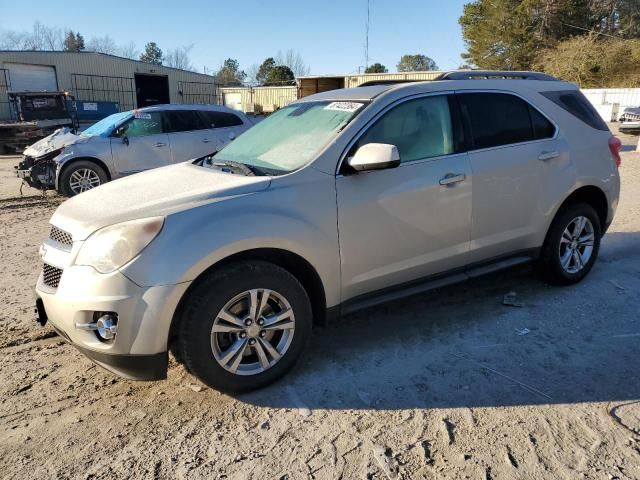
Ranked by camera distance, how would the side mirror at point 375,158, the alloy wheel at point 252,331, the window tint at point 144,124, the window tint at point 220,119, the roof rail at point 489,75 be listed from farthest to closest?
1. the window tint at point 220,119
2. the window tint at point 144,124
3. the roof rail at point 489,75
4. the side mirror at point 375,158
5. the alloy wheel at point 252,331

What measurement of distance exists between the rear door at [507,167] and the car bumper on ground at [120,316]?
2386 millimetres

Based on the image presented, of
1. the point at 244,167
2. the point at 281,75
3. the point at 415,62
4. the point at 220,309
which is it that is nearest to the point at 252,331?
the point at 220,309

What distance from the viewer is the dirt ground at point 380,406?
259cm

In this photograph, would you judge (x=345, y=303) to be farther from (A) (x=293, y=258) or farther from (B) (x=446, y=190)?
(B) (x=446, y=190)

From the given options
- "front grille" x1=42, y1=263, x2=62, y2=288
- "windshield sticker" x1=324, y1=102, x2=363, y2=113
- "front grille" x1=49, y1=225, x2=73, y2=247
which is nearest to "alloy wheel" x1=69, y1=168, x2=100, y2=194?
"front grille" x1=49, y1=225, x2=73, y2=247

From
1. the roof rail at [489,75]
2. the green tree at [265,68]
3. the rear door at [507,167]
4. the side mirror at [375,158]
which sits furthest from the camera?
the green tree at [265,68]

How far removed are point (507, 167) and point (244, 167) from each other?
207 cm

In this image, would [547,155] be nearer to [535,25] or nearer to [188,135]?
[188,135]

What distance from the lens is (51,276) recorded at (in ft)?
10.2

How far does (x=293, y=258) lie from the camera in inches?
127

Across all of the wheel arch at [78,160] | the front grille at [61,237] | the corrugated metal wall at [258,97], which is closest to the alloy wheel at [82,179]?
the wheel arch at [78,160]

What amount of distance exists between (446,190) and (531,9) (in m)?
47.6

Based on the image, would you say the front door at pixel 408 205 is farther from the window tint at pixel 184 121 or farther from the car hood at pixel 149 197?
the window tint at pixel 184 121

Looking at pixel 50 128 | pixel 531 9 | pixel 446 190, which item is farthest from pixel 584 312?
pixel 531 9
